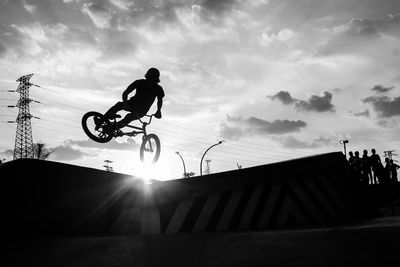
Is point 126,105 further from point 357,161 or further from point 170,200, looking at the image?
point 357,161

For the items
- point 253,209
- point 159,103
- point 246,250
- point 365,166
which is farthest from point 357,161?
point 246,250

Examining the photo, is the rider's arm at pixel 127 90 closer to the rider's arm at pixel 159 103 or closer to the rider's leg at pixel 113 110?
the rider's leg at pixel 113 110

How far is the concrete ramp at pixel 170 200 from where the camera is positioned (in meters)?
4.88

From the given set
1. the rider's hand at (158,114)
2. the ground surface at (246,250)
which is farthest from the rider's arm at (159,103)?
the ground surface at (246,250)

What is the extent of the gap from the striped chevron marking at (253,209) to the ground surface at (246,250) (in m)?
→ 1.19

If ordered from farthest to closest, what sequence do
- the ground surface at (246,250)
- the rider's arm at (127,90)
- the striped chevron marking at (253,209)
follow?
1. the rider's arm at (127,90)
2. the striped chevron marking at (253,209)
3. the ground surface at (246,250)

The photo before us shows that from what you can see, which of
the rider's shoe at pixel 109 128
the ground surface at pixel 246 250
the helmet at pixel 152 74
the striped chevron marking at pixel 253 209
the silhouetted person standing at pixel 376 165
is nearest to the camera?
the ground surface at pixel 246 250

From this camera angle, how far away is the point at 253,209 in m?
5.04

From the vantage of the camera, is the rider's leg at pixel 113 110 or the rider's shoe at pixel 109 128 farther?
the rider's shoe at pixel 109 128

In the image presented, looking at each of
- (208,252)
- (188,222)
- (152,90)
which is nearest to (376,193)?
(152,90)

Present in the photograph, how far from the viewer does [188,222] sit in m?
4.74

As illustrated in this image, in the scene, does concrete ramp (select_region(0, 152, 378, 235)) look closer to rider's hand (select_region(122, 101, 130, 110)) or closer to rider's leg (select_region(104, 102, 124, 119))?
rider's hand (select_region(122, 101, 130, 110))

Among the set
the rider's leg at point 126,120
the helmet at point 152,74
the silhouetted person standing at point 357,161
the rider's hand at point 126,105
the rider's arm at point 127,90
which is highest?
Answer: the helmet at point 152,74

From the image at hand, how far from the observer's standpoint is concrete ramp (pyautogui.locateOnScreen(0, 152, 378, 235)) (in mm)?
4879
